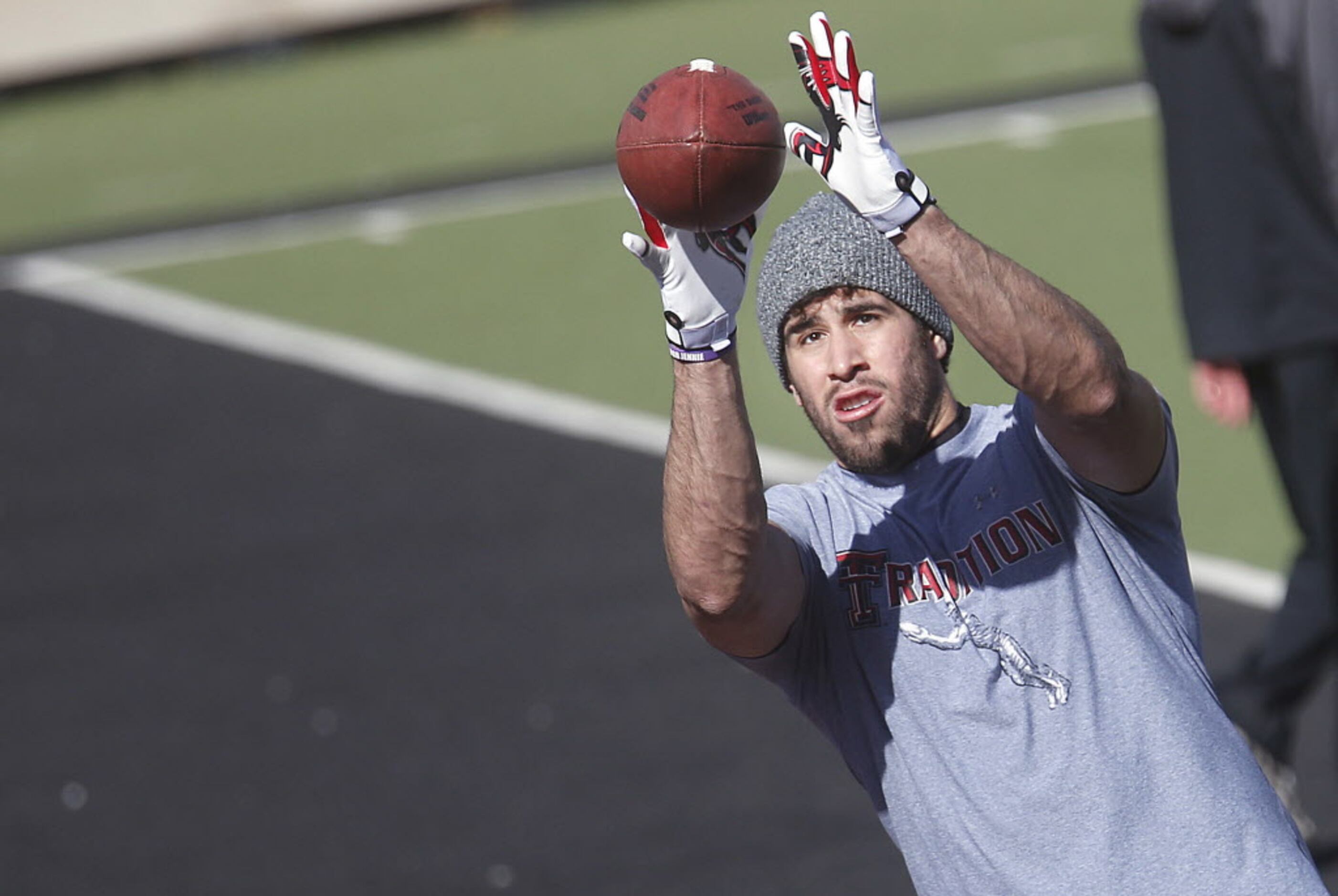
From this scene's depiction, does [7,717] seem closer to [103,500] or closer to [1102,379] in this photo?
[103,500]

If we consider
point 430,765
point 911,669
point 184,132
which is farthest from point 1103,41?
point 911,669

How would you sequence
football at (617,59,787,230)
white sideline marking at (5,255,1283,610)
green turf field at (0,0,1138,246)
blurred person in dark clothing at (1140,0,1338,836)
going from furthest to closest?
green turf field at (0,0,1138,246) → white sideline marking at (5,255,1283,610) → blurred person in dark clothing at (1140,0,1338,836) → football at (617,59,787,230)

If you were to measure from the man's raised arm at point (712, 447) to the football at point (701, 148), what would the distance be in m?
0.04

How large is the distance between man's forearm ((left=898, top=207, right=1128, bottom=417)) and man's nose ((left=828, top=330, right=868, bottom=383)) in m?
0.37

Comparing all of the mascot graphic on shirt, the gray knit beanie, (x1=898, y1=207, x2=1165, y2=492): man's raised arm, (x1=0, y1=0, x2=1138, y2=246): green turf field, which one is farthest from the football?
(x1=0, y1=0, x2=1138, y2=246): green turf field

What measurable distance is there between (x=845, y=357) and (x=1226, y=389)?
8.21ft

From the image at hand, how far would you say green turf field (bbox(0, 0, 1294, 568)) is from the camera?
11031 mm

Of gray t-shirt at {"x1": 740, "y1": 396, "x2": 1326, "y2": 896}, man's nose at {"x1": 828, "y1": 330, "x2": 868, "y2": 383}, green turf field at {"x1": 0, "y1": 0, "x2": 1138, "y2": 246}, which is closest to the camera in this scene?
gray t-shirt at {"x1": 740, "y1": 396, "x2": 1326, "y2": 896}

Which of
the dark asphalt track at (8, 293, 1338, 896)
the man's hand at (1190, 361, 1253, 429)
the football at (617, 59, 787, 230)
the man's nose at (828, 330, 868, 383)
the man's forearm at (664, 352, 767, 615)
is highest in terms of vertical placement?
the football at (617, 59, 787, 230)

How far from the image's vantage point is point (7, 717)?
800cm

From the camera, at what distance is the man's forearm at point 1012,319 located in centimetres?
339

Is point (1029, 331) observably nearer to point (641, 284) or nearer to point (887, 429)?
point (887, 429)

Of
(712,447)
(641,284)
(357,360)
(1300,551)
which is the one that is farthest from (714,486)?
(641,284)

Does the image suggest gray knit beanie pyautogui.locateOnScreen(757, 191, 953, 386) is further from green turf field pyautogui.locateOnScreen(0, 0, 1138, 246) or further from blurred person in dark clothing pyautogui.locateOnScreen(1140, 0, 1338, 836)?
green turf field pyautogui.locateOnScreen(0, 0, 1138, 246)
